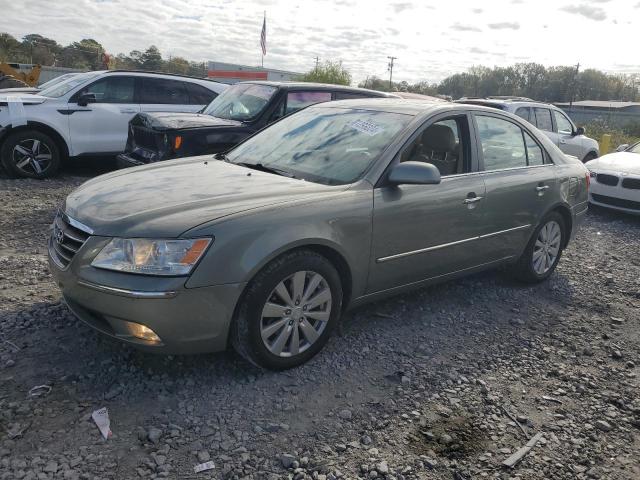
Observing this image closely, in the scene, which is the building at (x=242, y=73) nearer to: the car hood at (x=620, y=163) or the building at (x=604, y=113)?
the building at (x=604, y=113)

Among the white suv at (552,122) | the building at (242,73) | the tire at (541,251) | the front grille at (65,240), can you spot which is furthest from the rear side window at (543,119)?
the building at (242,73)

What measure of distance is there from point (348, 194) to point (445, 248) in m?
1.05

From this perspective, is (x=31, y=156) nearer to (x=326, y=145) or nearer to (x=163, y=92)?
(x=163, y=92)

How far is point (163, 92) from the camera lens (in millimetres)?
9180

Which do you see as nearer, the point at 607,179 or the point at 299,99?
the point at 299,99

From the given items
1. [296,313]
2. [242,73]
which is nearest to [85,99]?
[296,313]

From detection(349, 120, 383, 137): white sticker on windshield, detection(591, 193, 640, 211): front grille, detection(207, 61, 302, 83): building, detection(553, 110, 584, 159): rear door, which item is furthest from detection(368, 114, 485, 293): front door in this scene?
detection(207, 61, 302, 83): building

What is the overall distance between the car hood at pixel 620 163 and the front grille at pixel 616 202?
48 cm

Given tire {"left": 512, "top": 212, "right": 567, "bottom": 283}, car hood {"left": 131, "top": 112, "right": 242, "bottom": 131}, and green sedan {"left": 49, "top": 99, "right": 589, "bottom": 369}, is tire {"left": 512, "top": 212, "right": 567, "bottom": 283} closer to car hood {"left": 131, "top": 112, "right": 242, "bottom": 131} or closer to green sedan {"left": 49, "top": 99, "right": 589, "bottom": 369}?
green sedan {"left": 49, "top": 99, "right": 589, "bottom": 369}

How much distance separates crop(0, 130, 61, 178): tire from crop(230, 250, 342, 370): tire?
644cm

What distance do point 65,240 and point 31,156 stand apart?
18.7 feet

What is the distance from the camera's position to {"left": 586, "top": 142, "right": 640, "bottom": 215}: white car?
8.63m

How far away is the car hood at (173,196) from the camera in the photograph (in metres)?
2.97

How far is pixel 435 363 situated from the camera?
3680 mm
